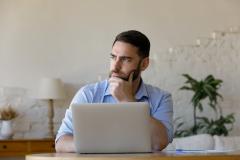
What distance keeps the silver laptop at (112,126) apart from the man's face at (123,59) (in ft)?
2.35

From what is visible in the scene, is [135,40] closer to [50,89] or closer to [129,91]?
[129,91]

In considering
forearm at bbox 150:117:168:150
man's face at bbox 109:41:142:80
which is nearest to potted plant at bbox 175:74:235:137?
man's face at bbox 109:41:142:80

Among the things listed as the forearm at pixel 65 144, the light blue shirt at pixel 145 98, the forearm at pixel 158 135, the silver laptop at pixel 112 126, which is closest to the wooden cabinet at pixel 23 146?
the light blue shirt at pixel 145 98

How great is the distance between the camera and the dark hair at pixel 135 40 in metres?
2.73

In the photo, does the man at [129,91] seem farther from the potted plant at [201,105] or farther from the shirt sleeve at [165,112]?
the potted plant at [201,105]

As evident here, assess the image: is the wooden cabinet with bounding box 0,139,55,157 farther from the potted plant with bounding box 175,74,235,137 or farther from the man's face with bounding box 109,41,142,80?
the man's face with bounding box 109,41,142,80

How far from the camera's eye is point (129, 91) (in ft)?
8.23

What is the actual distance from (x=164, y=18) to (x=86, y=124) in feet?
12.3

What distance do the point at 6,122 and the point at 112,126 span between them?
3.31 meters

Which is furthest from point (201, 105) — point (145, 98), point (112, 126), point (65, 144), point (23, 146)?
point (112, 126)

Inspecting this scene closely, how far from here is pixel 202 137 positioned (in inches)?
174

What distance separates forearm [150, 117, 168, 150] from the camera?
2508 millimetres

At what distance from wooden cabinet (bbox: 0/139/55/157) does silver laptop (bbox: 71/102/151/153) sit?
9.59 ft

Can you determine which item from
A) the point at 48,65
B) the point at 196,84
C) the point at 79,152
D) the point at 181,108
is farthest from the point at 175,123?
the point at 79,152
